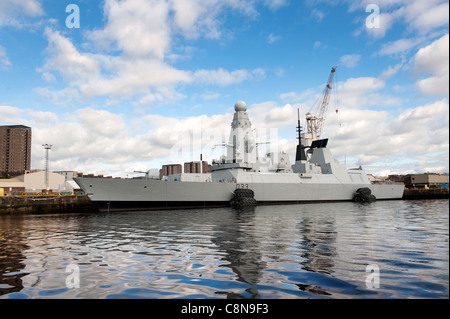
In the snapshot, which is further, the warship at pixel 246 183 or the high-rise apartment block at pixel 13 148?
the high-rise apartment block at pixel 13 148

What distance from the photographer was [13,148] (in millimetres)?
117875

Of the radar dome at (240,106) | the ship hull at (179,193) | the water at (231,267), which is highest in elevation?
the radar dome at (240,106)

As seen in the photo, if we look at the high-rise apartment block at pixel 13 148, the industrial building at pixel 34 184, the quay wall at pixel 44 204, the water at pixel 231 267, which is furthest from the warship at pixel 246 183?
the high-rise apartment block at pixel 13 148

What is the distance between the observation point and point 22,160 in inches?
4697

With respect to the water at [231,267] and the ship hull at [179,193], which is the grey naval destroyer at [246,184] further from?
the water at [231,267]

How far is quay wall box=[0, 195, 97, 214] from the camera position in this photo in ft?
96.9

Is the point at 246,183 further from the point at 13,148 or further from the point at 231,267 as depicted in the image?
the point at 13,148

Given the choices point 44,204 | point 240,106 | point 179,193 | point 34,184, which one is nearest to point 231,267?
point 179,193

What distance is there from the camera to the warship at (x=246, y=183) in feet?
96.1

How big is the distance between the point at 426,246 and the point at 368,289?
5504 millimetres

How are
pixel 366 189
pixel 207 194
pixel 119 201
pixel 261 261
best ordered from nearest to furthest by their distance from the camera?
pixel 261 261 → pixel 119 201 → pixel 207 194 → pixel 366 189

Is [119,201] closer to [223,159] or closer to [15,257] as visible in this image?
[223,159]

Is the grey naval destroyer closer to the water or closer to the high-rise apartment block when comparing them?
the water
